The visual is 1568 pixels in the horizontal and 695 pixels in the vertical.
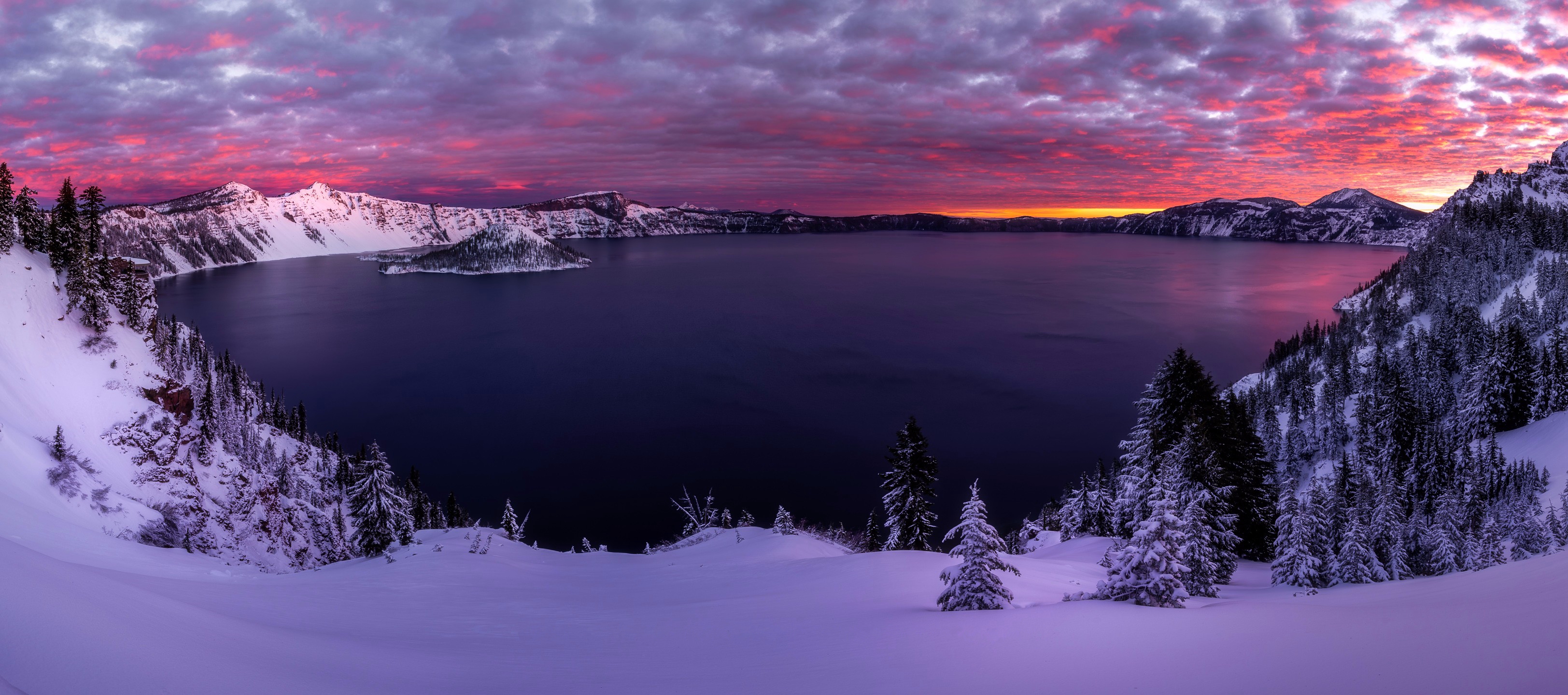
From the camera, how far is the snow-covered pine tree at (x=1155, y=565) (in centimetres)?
1117

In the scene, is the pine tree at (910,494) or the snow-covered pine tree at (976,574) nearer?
the snow-covered pine tree at (976,574)

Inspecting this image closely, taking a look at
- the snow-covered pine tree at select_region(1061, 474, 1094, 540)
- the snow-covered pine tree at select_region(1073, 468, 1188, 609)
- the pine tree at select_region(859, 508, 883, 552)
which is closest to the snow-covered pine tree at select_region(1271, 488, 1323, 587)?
the snow-covered pine tree at select_region(1073, 468, 1188, 609)

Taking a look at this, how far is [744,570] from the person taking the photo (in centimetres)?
1916

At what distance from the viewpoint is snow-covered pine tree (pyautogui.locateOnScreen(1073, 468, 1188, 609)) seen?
11172mm

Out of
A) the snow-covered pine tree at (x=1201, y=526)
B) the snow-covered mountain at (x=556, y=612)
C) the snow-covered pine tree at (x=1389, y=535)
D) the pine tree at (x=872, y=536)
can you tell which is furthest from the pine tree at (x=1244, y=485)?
the pine tree at (x=872, y=536)

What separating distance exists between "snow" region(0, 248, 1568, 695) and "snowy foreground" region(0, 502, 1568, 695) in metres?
0.05

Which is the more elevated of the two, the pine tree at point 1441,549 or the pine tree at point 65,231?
the pine tree at point 65,231

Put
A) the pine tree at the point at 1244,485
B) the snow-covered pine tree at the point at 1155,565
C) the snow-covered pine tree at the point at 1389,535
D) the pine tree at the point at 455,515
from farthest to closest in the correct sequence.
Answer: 1. the pine tree at the point at 455,515
2. the pine tree at the point at 1244,485
3. the snow-covered pine tree at the point at 1389,535
4. the snow-covered pine tree at the point at 1155,565

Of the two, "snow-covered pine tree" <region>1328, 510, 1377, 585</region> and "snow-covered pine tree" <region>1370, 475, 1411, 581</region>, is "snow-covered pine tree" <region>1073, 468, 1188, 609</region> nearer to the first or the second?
"snow-covered pine tree" <region>1328, 510, 1377, 585</region>

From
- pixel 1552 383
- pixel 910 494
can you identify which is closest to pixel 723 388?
pixel 910 494

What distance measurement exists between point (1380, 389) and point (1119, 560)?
84.0 meters

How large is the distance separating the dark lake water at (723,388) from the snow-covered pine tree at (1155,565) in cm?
4042

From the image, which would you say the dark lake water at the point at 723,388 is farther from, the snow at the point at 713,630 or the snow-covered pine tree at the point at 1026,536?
the snow at the point at 713,630

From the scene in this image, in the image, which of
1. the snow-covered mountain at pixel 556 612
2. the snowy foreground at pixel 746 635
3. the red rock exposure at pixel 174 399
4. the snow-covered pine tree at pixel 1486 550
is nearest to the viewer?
the snowy foreground at pixel 746 635
